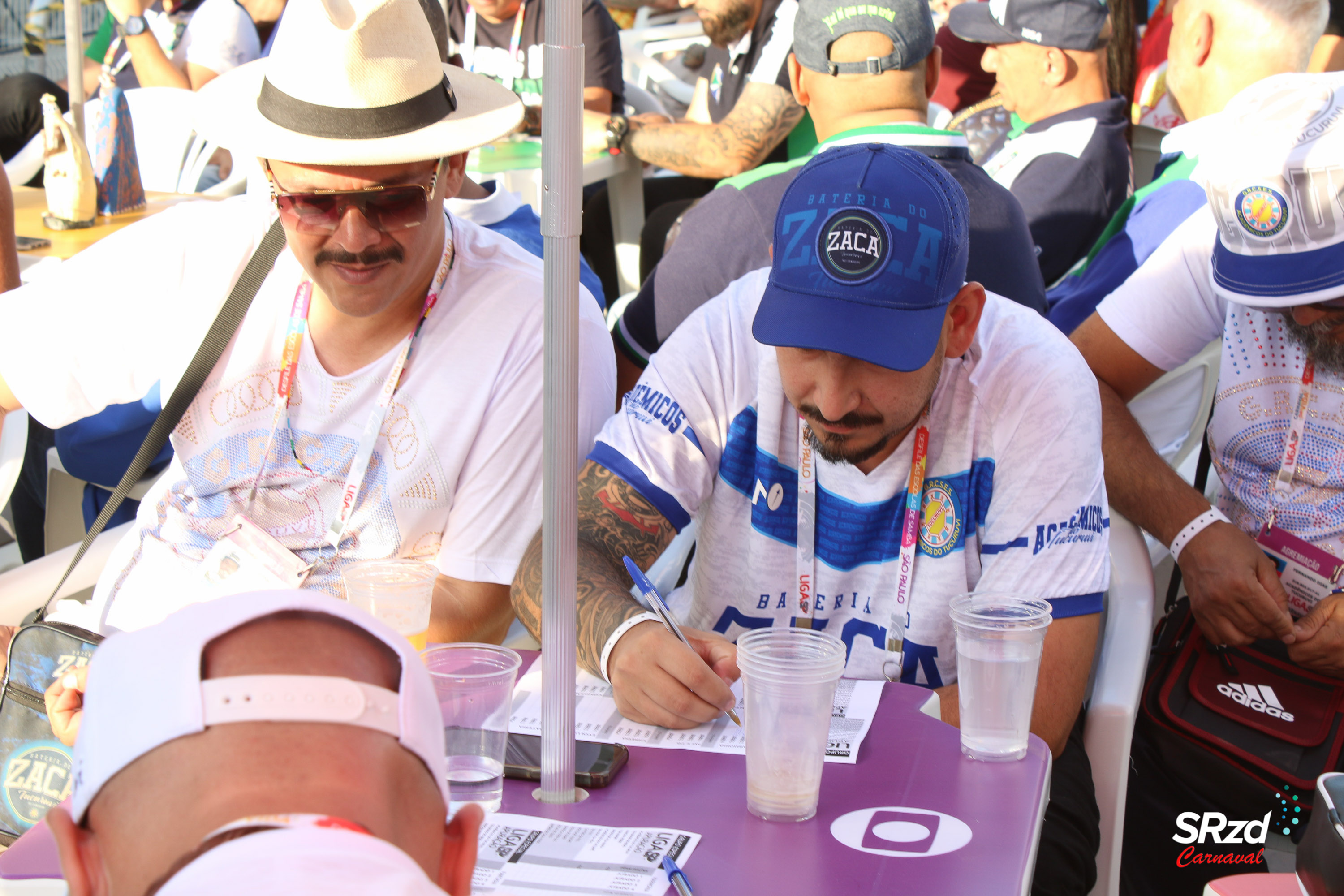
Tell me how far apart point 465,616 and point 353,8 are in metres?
1.17

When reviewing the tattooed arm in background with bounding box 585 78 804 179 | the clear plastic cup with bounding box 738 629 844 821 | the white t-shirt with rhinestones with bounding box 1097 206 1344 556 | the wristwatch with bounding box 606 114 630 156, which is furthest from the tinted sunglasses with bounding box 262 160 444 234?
the wristwatch with bounding box 606 114 630 156

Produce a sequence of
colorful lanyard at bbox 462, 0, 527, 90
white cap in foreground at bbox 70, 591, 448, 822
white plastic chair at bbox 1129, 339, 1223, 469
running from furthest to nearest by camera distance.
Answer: colorful lanyard at bbox 462, 0, 527, 90 → white plastic chair at bbox 1129, 339, 1223, 469 → white cap in foreground at bbox 70, 591, 448, 822

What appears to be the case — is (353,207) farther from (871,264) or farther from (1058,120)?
(1058,120)

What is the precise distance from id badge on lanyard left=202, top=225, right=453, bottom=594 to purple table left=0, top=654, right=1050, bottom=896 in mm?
922

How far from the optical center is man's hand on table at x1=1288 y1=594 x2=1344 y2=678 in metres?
2.32

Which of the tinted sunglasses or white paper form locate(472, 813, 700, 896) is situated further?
the tinted sunglasses

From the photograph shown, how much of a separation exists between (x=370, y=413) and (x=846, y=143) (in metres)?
1.47

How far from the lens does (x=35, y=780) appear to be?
1.70m

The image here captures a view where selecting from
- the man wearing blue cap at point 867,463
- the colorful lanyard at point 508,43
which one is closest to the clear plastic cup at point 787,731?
the man wearing blue cap at point 867,463

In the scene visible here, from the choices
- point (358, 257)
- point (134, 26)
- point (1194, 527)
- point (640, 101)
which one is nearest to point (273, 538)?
point (358, 257)

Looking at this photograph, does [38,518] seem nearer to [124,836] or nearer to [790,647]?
[790,647]

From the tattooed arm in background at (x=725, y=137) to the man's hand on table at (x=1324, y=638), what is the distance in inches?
132

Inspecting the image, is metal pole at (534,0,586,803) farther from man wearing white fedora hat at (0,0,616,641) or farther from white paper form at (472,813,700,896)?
man wearing white fedora hat at (0,0,616,641)

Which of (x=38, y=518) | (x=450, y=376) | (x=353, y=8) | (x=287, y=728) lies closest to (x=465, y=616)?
(x=450, y=376)
